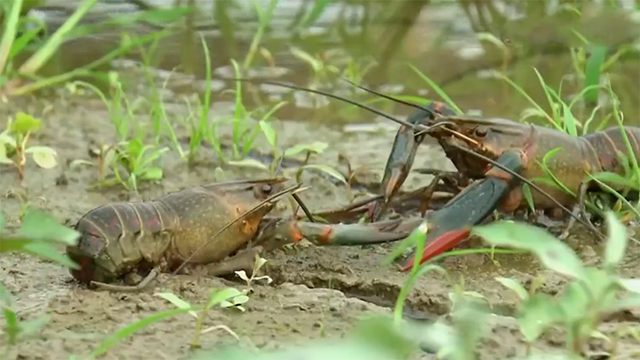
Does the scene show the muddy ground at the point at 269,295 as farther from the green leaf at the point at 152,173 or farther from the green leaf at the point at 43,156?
the green leaf at the point at 43,156

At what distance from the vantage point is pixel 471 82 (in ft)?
18.4

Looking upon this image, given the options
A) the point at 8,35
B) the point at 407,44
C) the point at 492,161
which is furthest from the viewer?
the point at 407,44

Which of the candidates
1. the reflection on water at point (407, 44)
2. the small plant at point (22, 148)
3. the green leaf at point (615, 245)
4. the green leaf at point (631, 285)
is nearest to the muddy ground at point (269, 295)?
the small plant at point (22, 148)

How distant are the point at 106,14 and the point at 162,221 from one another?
4597 mm

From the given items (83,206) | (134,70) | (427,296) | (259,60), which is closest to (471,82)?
(259,60)

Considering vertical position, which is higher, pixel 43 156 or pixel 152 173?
pixel 43 156

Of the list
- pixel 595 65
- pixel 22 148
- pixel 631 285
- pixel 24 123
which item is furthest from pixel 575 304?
pixel 595 65

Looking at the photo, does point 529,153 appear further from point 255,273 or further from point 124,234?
point 124,234

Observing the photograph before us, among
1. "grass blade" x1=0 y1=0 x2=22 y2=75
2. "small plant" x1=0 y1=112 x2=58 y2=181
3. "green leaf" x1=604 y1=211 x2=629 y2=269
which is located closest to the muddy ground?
"small plant" x1=0 y1=112 x2=58 y2=181

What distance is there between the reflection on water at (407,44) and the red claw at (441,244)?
80.7 inches

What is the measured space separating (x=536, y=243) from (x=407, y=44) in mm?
5054

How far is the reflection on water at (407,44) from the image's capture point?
517cm

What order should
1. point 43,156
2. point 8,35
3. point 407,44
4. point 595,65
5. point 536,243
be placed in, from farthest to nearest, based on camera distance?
point 407,44, point 8,35, point 595,65, point 43,156, point 536,243

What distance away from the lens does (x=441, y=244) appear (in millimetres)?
2889
